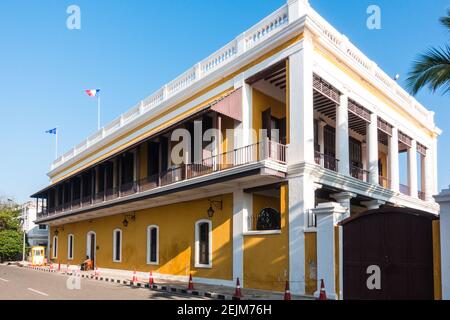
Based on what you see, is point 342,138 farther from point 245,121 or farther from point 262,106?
point 245,121

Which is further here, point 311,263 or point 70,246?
point 70,246

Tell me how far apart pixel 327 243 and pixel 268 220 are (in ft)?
13.2

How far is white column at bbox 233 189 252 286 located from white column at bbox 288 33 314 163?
2609 mm

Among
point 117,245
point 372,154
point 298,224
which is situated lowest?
point 117,245

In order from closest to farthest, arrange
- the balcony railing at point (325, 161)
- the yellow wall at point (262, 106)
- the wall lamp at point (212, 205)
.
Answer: the balcony railing at point (325, 161) → the yellow wall at point (262, 106) → the wall lamp at point (212, 205)

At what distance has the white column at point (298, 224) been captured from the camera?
14.5 m

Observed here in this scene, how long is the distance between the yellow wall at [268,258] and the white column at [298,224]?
27 centimetres

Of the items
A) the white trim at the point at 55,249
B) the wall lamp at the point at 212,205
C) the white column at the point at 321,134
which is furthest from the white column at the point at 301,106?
the white trim at the point at 55,249

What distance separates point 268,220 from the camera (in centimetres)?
1727

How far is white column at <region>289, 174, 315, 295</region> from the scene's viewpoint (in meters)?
14.5

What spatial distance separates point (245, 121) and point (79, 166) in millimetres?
21632

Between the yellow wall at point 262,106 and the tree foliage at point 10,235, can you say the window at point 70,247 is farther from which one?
the yellow wall at point 262,106

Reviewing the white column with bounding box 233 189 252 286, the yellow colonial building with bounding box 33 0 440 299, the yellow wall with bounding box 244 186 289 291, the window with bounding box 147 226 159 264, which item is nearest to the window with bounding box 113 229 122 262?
the yellow colonial building with bounding box 33 0 440 299

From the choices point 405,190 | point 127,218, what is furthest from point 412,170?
point 127,218
